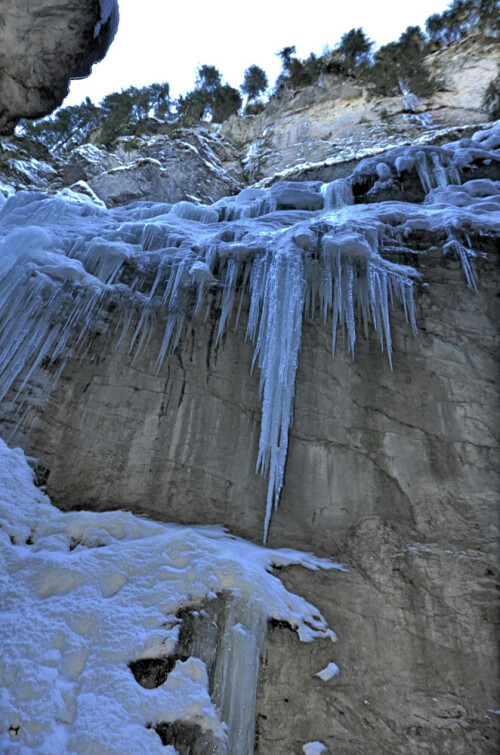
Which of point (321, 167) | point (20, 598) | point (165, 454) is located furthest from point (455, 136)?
point (20, 598)

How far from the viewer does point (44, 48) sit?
12.9 feet

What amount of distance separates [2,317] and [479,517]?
6473 millimetres

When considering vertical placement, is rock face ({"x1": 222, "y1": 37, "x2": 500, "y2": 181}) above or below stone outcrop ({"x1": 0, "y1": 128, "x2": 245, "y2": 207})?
above

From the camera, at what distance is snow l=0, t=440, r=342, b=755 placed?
302cm

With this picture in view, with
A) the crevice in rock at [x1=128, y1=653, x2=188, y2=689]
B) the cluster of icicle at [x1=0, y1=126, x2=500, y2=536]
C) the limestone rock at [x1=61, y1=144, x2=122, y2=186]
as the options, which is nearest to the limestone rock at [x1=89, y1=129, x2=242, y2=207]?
the limestone rock at [x1=61, y1=144, x2=122, y2=186]

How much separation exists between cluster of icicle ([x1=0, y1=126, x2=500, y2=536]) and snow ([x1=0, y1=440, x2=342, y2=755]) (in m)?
1.25

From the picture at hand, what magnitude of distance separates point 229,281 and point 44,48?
11.3 feet

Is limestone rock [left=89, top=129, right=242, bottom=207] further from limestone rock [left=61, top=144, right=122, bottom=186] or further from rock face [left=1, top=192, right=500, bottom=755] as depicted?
rock face [left=1, top=192, right=500, bottom=755]

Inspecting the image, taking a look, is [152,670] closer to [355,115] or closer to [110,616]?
[110,616]

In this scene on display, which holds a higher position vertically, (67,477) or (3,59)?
(3,59)

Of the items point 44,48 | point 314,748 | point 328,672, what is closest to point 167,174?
point 44,48

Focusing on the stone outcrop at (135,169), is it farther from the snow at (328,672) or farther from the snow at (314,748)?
the snow at (314,748)

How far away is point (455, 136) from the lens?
34.4 feet

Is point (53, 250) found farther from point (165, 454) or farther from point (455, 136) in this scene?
point (455, 136)
